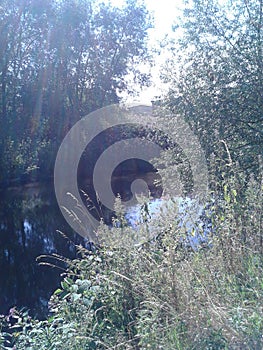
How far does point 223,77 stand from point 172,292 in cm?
411

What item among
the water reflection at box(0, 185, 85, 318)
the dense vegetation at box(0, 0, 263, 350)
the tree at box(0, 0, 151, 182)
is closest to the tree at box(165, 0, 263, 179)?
the dense vegetation at box(0, 0, 263, 350)

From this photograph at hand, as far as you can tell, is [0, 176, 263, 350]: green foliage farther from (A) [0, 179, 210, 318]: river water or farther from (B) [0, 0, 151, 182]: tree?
(B) [0, 0, 151, 182]: tree

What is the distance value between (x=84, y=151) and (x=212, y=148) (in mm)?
11883

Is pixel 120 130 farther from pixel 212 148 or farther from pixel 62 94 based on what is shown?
pixel 212 148

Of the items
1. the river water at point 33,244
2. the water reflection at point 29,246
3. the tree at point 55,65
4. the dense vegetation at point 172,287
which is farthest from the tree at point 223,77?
the tree at point 55,65

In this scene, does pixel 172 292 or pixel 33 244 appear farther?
pixel 33 244

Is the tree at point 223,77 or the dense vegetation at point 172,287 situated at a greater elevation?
the tree at point 223,77

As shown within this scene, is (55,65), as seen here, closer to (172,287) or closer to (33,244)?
(33,244)

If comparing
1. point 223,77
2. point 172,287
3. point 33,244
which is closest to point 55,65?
point 33,244

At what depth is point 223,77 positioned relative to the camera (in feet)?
17.9

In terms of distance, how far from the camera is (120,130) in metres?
16.4

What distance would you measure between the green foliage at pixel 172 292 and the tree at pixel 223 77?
2.55 meters

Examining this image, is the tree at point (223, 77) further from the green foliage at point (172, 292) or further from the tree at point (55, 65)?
the tree at point (55, 65)

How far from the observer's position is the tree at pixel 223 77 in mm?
5262
